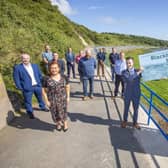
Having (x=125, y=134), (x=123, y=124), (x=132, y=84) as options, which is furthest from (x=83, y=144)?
(x=132, y=84)

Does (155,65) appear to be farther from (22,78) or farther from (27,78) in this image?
(22,78)

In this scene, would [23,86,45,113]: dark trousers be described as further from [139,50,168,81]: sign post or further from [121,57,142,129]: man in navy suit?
[139,50,168,81]: sign post

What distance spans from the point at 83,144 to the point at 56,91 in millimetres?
1314

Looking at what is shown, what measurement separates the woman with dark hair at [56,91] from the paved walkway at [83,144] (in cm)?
59

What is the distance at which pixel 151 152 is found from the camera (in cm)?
404

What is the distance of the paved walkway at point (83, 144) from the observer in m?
3.78

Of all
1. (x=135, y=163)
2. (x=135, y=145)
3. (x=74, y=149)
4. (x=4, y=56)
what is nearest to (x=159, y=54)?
Result: (x=135, y=145)

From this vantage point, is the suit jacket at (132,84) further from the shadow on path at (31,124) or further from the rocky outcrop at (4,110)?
the rocky outcrop at (4,110)

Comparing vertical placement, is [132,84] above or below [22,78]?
below

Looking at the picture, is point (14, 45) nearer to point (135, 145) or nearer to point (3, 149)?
point (3, 149)

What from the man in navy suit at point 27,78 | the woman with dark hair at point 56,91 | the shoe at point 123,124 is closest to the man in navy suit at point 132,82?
the shoe at point 123,124

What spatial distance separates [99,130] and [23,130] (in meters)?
1.94

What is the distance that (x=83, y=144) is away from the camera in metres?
A: 4.41

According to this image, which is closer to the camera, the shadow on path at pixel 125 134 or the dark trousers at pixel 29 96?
the shadow on path at pixel 125 134
